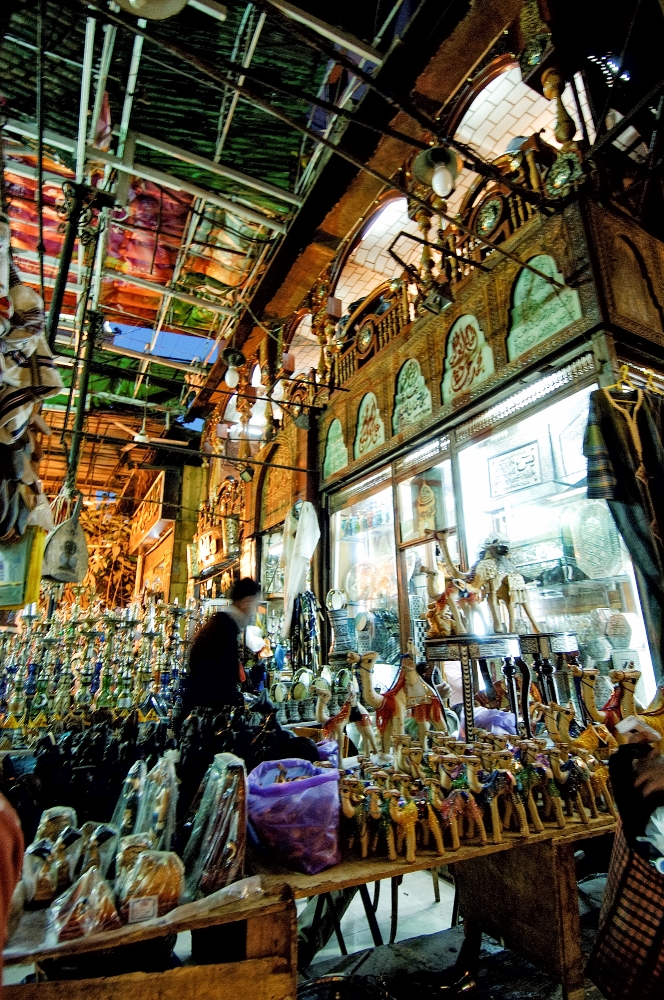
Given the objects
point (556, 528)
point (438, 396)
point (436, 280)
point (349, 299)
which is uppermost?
point (349, 299)

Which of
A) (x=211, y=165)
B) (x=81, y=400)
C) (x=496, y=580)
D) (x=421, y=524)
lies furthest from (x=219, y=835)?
(x=81, y=400)

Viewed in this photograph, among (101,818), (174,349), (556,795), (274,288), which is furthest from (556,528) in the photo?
(174,349)

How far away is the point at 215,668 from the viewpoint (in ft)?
9.80

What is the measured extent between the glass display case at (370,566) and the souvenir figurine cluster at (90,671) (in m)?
2.45

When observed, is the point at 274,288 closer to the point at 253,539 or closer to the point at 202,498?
the point at 253,539

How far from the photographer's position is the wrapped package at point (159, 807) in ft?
6.36

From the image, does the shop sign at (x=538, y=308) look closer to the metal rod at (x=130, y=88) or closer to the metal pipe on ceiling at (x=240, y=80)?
the metal pipe on ceiling at (x=240, y=80)

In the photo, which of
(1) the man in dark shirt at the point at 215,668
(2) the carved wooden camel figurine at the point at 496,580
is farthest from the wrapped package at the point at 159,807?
(2) the carved wooden camel figurine at the point at 496,580

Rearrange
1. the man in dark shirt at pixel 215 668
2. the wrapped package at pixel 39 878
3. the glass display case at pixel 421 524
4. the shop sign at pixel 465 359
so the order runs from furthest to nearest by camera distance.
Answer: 1. the glass display case at pixel 421 524
2. the shop sign at pixel 465 359
3. the man in dark shirt at pixel 215 668
4. the wrapped package at pixel 39 878

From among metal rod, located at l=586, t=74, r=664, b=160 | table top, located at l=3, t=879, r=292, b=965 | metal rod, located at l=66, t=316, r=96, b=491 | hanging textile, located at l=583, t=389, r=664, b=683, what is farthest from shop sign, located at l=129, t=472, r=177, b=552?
table top, located at l=3, t=879, r=292, b=965

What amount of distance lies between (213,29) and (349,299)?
13.5ft

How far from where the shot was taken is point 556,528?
4.77 m

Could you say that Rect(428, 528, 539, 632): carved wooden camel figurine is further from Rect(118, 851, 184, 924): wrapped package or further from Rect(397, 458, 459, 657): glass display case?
Rect(118, 851, 184, 924): wrapped package

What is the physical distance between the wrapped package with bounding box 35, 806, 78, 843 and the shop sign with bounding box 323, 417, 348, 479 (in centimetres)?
624
